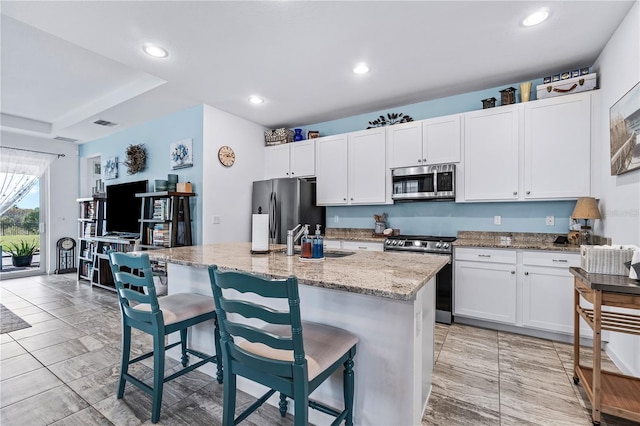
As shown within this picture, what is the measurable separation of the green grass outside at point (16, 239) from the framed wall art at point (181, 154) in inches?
158

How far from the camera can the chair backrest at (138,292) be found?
5.44 feet

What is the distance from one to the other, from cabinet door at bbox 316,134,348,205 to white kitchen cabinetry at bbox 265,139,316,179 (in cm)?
13

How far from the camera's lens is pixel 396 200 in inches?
152

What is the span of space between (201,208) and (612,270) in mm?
4027

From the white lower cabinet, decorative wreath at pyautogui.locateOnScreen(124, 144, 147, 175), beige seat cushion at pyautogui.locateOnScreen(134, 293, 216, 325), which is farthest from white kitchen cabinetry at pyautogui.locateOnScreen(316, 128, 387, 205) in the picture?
decorative wreath at pyautogui.locateOnScreen(124, 144, 147, 175)

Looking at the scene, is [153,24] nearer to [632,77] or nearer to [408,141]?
[408,141]

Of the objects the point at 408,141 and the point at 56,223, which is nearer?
the point at 408,141

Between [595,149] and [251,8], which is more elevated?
[251,8]

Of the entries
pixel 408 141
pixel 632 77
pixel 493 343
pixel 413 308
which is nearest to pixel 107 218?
pixel 408 141

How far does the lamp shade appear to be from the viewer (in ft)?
8.56

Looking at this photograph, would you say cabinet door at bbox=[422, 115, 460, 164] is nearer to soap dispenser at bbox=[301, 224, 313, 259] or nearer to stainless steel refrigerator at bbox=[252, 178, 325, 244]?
stainless steel refrigerator at bbox=[252, 178, 325, 244]

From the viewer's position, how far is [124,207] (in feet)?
16.1

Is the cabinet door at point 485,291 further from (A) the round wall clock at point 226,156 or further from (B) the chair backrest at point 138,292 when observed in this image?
(A) the round wall clock at point 226,156

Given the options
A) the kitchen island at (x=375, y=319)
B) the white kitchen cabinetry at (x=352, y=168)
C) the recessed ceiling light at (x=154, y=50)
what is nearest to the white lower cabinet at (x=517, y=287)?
the white kitchen cabinetry at (x=352, y=168)
